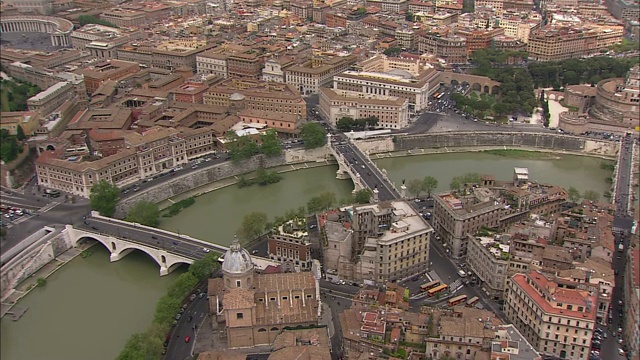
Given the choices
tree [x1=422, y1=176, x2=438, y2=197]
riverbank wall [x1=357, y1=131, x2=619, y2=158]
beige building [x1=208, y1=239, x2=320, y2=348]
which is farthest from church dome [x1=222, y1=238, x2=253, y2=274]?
riverbank wall [x1=357, y1=131, x2=619, y2=158]

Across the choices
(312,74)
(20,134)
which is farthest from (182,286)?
(312,74)

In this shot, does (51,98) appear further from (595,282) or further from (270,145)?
(595,282)

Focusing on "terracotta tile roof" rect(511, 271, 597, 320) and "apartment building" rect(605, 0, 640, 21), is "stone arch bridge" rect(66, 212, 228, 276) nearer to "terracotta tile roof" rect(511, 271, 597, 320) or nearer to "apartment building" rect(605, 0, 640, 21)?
"terracotta tile roof" rect(511, 271, 597, 320)

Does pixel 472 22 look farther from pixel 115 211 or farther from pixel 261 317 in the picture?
pixel 261 317

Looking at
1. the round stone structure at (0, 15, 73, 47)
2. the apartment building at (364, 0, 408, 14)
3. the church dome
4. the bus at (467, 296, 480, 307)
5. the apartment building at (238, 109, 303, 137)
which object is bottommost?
the bus at (467, 296, 480, 307)

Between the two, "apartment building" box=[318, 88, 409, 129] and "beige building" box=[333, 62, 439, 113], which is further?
"beige building" box=[333, 62, 439, 113]

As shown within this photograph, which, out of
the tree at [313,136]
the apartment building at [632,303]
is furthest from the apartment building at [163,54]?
the apartment building at [632,303]
